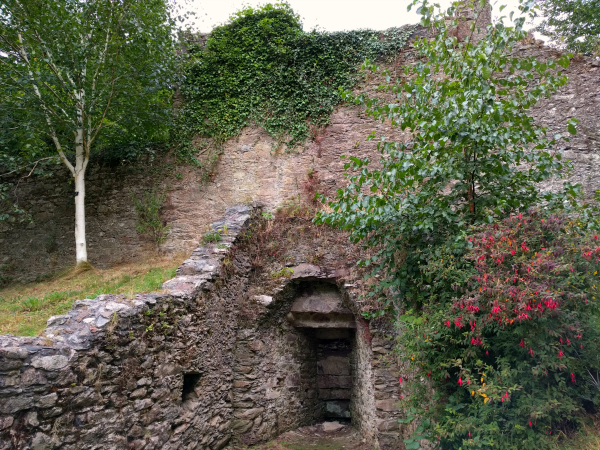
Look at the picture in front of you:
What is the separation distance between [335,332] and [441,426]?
432 centimetres

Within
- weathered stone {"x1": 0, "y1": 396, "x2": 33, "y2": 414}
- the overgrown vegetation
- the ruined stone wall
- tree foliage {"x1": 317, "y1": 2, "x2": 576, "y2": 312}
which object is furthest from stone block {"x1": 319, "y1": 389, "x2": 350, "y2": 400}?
weathered stone {"x1": 0, "y1": 396, "x2": 33, "y2": 414}

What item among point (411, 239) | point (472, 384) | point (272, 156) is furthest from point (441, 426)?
point (272, 156)

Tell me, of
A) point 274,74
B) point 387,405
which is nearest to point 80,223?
point 274,74

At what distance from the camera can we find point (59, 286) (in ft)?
26.4

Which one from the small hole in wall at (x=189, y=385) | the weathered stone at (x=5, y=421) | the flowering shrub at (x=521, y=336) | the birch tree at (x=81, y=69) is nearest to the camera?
the weathered stone at (x=5, y=421)

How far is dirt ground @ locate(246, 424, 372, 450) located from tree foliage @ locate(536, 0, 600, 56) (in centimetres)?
1107

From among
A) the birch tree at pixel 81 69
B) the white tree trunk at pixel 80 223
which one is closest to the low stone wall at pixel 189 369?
the white tree trunk at pixel 80 223

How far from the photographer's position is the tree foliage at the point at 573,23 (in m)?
11.0

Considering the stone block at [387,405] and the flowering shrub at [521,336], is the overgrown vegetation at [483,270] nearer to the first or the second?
the flowering shrub at [521,336]

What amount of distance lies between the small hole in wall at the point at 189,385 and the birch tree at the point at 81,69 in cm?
453

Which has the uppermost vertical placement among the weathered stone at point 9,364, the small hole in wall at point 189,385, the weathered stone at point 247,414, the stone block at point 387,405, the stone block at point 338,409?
the weathered stone at point 9,364

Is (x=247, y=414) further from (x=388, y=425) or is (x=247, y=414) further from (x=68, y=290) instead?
(x=68, y=290)

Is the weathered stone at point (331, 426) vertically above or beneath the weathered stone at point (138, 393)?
beneath

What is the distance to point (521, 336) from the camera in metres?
3.75
